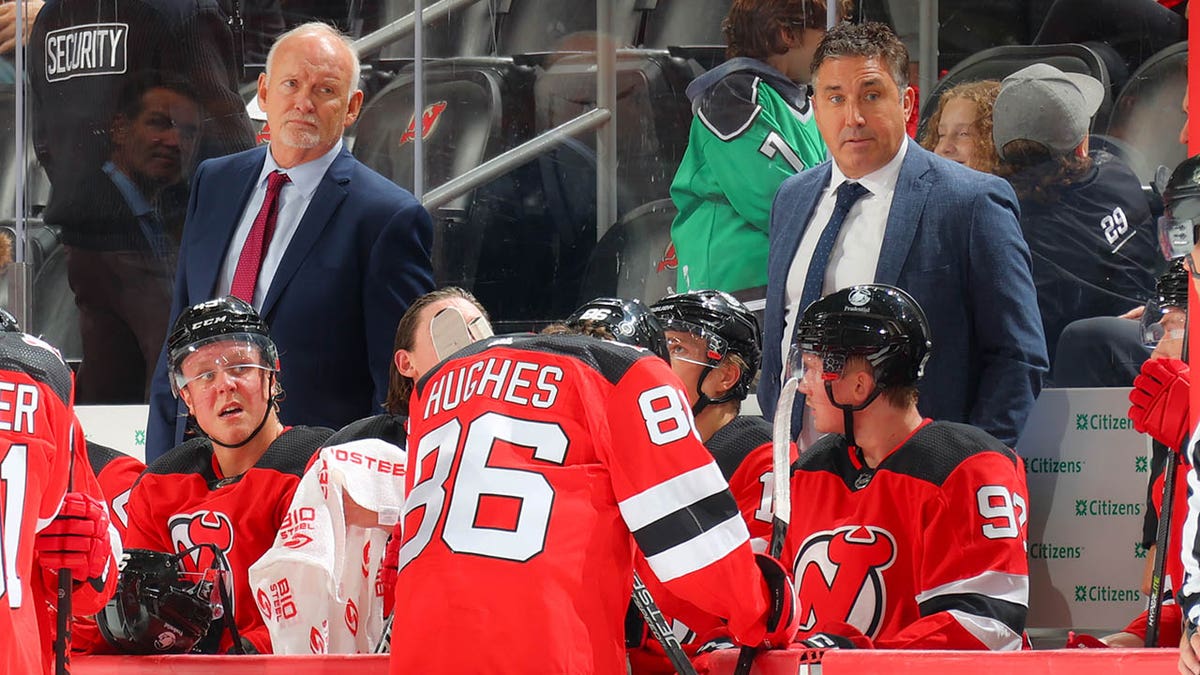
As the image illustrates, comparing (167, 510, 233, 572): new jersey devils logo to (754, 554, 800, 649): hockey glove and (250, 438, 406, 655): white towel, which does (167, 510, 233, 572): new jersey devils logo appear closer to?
(250, 438, 406, 655): white towel

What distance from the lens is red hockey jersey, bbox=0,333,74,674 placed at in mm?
2564

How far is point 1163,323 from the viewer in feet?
11.3

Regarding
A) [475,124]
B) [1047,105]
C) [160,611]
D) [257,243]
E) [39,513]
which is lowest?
[160,611]

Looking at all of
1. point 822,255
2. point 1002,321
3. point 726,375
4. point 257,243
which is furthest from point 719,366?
point 257,243

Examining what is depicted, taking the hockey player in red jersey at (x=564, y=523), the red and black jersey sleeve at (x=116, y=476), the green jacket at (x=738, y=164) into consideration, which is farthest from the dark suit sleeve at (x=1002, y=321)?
the red and black jersey sleeve at (x=116, y=476)

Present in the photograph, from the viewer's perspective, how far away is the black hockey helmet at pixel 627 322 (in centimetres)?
279

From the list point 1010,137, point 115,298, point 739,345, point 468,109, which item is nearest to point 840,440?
point 739,345

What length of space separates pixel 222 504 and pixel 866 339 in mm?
1415

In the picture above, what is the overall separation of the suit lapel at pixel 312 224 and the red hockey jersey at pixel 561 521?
5.27ft

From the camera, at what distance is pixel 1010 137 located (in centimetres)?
→ 389

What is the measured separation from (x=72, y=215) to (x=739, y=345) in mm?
2490

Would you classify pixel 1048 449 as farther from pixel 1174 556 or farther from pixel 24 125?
pixel 24 125

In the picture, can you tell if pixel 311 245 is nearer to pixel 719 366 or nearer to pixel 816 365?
pixel 719 366

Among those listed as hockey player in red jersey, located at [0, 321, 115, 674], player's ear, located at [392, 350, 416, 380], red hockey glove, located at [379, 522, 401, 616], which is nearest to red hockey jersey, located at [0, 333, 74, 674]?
hockey player in red jersey, located at [0, 321, 115, 674]
